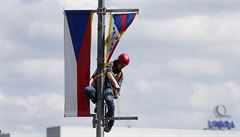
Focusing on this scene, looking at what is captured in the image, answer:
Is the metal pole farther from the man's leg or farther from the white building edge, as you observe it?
the white building edge

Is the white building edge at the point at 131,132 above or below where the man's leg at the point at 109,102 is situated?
above

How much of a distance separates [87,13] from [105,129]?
71.8 inches

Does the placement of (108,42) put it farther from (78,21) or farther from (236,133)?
(236,133)

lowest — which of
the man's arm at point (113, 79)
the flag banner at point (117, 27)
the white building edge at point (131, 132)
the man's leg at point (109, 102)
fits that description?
the man's leg at point (109, 102)

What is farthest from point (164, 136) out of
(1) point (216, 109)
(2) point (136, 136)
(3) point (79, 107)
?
(3) point (79, 107)

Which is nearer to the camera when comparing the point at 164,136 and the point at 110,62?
the point at 110,62

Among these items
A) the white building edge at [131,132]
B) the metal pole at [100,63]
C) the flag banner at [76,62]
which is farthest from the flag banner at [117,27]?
the white building edge at [131,132]

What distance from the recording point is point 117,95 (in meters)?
14.2

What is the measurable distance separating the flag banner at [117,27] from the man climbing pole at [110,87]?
17cm

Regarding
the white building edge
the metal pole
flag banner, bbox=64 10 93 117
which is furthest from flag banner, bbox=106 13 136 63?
the white building edge

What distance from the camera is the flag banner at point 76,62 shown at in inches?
565

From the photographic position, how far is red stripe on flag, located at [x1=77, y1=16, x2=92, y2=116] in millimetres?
14344

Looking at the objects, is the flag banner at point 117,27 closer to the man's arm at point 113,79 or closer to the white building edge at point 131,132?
the man's arm at point 113,79

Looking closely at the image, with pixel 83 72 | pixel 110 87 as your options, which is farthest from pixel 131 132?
pixel 110 87
